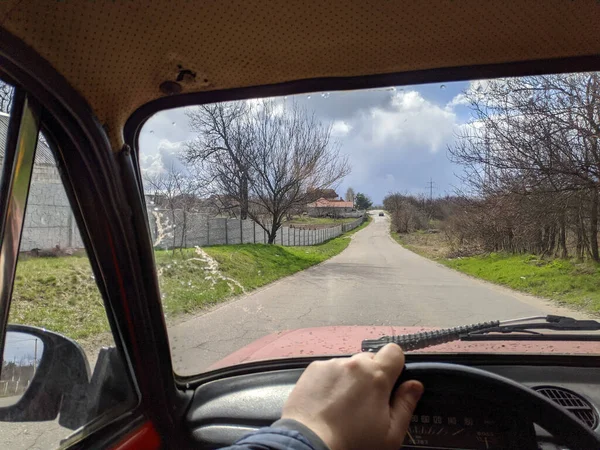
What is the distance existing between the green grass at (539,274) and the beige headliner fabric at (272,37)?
2.74 meters

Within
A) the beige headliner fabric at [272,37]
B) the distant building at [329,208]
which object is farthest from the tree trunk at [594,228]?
the beige headliner fabric at [272,37]

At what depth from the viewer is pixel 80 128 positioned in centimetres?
169

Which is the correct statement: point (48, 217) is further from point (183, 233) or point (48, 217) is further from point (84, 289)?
point (183, 233)

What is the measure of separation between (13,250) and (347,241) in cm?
→ 421

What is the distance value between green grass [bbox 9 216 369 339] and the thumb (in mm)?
1164

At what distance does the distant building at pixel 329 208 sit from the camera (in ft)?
11.5

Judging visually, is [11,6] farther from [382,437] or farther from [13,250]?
[382,437]

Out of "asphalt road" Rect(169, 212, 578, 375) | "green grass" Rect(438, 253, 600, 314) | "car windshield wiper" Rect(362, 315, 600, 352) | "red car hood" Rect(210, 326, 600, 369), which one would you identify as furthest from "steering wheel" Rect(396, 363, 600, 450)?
"green grass" Rect(438, 253, 600, 314)

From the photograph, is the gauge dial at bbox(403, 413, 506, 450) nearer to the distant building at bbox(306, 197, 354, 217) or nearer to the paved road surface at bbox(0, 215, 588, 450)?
the paved road surface at bbox(0, 215, 588, 450)

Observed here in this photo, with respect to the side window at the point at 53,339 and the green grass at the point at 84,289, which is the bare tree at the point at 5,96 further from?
the green grass at the point at 84,289

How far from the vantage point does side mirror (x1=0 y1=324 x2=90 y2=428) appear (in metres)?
1.42

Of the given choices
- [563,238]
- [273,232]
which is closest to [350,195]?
[273,232]

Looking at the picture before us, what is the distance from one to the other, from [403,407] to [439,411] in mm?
644

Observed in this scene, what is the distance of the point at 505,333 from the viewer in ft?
8.23
